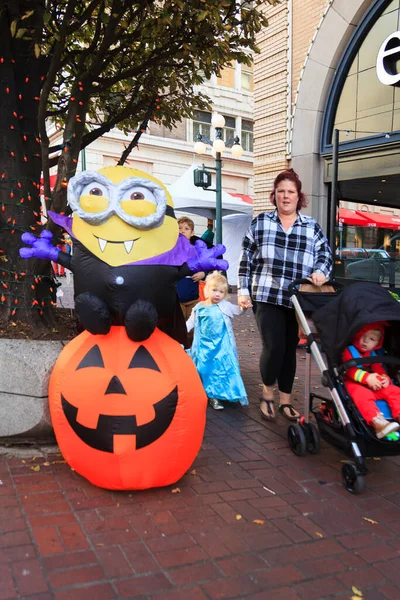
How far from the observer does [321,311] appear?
3.70 meters

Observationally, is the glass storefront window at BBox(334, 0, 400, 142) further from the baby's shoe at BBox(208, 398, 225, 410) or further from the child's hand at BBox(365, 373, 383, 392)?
the child's hand at BBox(365, 373, 383, 392)

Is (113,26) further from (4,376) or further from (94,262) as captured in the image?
(4,376)

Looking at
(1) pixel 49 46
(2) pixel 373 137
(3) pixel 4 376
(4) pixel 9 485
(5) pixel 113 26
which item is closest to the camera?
(4) pixel 9 485

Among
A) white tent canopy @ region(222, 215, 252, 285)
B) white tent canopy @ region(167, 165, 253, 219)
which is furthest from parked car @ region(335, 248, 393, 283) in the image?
white tent canopy @ region(222, 215, 252, 285)

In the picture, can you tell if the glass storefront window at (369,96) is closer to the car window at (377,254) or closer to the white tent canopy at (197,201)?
the car window at (377,254)

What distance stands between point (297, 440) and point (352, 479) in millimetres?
657

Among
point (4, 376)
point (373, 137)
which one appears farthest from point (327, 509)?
point (373, 137)

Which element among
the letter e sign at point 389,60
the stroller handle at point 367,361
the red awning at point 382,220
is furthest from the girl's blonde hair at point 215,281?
the red awning at point 382,220

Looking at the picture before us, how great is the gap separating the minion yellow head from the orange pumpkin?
0.52 metres

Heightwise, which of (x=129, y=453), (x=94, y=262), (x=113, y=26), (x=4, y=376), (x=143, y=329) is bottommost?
(x=129, y=453)

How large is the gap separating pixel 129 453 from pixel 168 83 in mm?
3956

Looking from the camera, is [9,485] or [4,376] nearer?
[9,485]

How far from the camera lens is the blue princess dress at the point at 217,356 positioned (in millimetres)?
4934

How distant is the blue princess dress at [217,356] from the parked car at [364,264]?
218 inches
